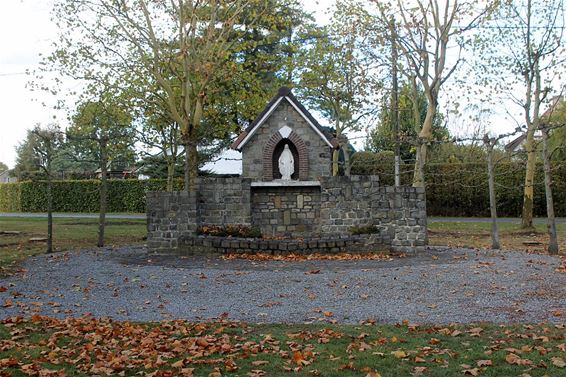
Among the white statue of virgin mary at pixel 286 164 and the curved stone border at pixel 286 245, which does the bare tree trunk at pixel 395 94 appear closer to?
the white statue of virgin mary at pixel 286 164

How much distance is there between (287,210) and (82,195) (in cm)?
2603

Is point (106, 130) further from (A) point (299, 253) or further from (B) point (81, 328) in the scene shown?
(B) point (81, 328)

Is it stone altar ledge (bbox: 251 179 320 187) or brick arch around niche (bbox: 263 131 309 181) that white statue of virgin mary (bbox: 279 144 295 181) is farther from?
stone altar ledge (bbox: 251 179 320 187)

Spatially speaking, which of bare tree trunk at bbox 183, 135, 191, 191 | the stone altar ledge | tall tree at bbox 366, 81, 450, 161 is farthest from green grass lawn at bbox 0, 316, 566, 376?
tall tree at bbox 366, 81, 450, 161

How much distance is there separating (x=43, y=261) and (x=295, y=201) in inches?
293

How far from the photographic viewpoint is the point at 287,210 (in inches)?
750

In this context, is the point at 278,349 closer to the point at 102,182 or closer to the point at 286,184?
the point at 286,184

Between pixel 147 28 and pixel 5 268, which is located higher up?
pixel 147 28

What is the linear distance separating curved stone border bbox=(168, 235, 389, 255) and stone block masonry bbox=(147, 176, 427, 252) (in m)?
0.03

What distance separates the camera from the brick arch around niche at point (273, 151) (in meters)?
20.4

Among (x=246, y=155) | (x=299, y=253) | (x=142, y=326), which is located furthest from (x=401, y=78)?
(x=142, y=326)

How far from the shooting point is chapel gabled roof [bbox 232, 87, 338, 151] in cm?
2020

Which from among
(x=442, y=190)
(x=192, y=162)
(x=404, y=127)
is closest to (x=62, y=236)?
(x=192, y=162)

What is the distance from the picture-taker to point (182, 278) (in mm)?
12117
